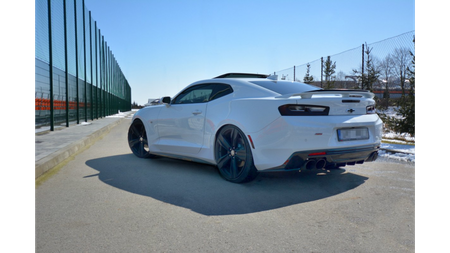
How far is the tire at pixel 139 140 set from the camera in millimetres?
6816

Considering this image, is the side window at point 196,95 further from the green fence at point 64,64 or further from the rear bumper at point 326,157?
the green fence at point 64,64

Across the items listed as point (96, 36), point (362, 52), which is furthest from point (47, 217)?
point (96, 36)

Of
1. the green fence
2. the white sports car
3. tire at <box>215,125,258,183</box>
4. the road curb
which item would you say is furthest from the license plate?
the green fence

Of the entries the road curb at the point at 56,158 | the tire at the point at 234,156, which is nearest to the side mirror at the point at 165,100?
the tire at the point at 234,156

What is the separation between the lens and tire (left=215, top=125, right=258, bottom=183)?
14.4 feet

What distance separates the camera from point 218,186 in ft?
14.6

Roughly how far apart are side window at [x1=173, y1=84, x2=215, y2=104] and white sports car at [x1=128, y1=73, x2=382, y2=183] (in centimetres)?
2

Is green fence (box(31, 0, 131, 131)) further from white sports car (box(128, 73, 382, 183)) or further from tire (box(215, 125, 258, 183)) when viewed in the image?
tire (box(215, 125, 258, 183))

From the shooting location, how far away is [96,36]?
23.5 metres

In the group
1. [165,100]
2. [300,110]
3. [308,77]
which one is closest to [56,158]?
[165,100]
